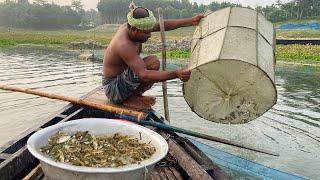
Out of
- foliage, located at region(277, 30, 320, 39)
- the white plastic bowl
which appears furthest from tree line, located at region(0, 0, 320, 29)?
the white plastic bowl

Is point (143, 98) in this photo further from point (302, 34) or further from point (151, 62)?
point (302, 34)

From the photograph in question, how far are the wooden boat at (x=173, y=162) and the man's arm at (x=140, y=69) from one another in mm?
874

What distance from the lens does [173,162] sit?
Answer: 4402 mm

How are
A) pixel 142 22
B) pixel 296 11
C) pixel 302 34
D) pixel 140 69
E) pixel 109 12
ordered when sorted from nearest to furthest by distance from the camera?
pixel 140 69 < pixel 142 22 < pixel 302 34 < pixel 296 11 < pixel 109 12

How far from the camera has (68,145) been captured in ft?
11.1

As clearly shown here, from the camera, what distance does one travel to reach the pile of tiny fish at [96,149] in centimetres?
312

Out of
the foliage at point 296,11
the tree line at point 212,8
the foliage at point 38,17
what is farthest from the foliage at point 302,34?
the foliage at point 38,17

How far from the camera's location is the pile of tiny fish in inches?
123

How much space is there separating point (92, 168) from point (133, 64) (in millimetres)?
2152

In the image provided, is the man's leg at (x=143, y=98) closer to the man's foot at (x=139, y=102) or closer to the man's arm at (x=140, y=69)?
the man's foot at (x=139, y=102)

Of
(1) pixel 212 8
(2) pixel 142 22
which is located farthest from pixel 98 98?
(1) pixel 212 8

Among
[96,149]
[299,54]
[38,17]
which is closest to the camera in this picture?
[96,149]

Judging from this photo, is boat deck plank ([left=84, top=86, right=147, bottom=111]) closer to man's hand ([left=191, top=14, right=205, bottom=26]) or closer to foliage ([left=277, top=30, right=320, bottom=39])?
man's hand ([left=191, top=14, right=205, bottom=26])

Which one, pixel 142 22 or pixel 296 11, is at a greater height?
pixel 296 11
